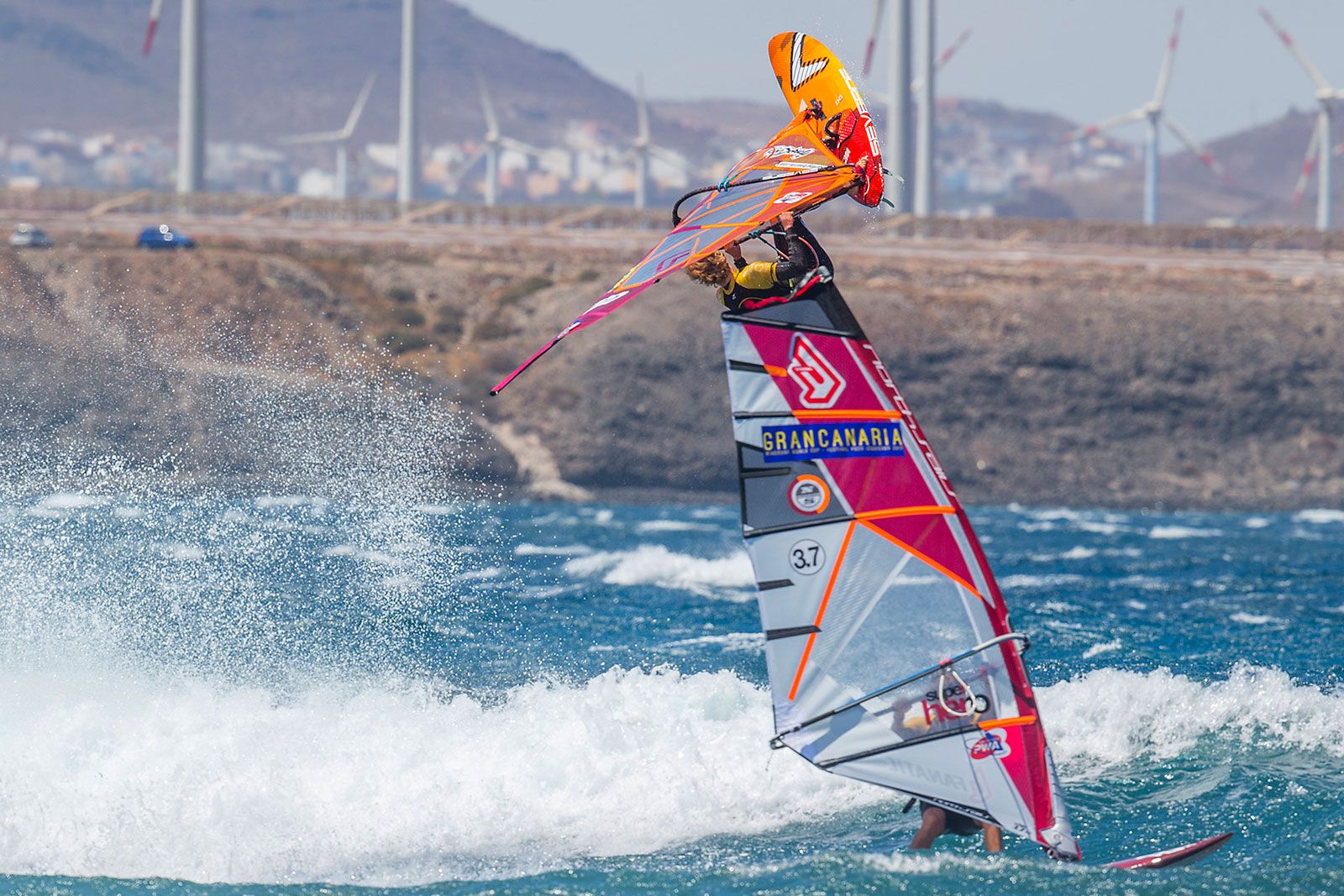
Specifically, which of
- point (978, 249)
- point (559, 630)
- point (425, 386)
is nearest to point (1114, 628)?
point (559, 630)

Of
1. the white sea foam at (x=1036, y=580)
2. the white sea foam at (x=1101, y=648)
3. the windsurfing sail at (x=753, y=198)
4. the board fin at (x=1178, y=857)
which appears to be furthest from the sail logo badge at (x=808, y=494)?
the white sea foam at (x=1036, y=580)

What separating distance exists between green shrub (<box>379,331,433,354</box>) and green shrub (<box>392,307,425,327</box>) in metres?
0.89

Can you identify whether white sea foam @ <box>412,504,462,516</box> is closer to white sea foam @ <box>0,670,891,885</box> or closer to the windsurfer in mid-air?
white sea foam @ <box>0,670,891,885</box>

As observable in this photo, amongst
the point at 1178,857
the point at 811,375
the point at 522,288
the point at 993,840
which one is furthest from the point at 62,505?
the point at 522,288

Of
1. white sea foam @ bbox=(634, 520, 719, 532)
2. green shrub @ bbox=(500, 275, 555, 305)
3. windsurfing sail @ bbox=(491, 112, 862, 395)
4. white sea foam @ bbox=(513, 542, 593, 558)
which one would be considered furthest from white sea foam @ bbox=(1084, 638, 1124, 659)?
green shrub @ bbox=(500, 275, 555, 305)

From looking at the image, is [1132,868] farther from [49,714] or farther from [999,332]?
[999,332]

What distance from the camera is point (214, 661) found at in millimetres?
15102

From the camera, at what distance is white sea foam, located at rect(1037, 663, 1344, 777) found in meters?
13.1

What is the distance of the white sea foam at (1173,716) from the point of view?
13.1 meters

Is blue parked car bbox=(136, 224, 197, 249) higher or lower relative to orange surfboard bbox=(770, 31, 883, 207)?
higher

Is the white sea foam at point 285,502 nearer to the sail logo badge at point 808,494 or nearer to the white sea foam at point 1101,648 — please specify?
the white sea foam at point 1101,648

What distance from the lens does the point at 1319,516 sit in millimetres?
43656

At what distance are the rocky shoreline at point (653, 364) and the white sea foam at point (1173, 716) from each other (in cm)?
2721

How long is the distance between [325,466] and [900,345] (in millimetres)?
21098
